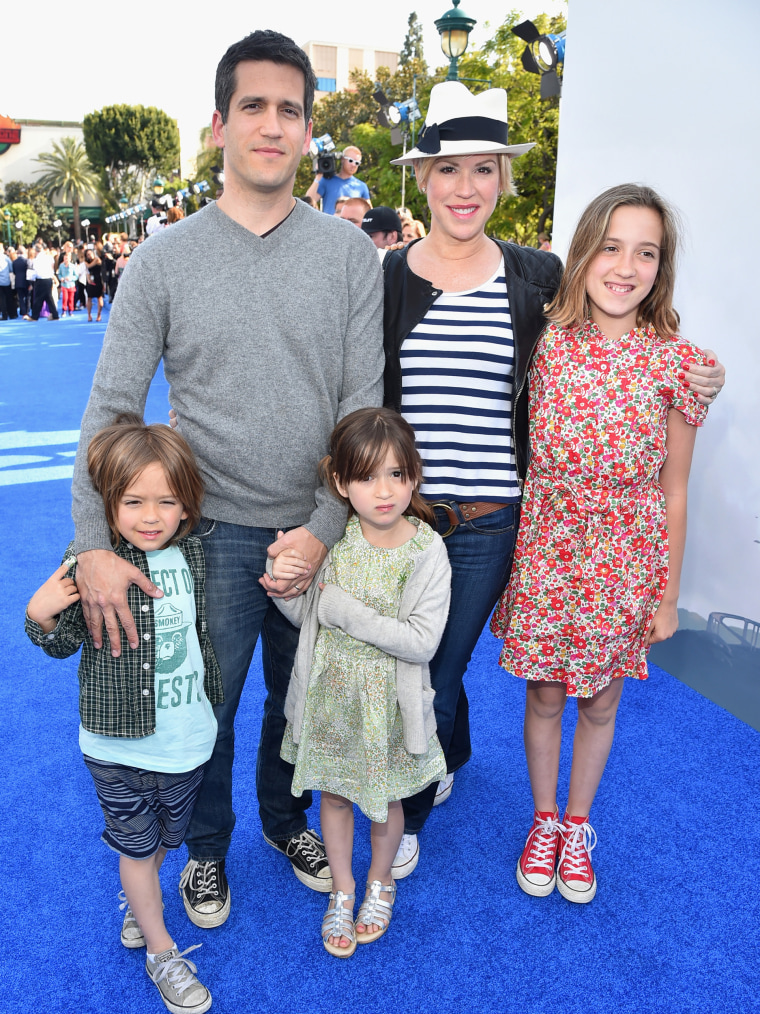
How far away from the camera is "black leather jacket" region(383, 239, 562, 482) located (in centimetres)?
197

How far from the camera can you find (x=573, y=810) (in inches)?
89.5

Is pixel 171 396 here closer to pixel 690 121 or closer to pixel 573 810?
pixel 573 810

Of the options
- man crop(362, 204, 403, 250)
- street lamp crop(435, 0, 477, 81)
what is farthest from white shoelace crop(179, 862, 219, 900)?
street lamp crop(435, 0, 477, 81)

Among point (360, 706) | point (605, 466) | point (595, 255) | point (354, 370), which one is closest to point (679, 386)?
point (605, 466)

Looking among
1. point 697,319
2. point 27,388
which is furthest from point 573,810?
point 27,388

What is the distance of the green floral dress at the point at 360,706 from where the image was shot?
1.85 metres

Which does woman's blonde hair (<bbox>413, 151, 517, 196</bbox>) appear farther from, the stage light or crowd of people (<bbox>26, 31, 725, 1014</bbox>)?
the stage light

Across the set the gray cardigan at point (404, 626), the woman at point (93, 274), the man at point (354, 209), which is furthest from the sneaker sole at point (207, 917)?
the woman at point (93, 274)

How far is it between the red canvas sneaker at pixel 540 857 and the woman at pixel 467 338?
73 centimetres

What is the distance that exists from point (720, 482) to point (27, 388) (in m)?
8.70

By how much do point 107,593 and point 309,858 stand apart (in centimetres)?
108

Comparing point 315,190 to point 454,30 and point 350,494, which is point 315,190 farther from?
point 350,494

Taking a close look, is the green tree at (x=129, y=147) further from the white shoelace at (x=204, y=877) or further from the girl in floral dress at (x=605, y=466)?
the white shoelace at (x=204, y=877)

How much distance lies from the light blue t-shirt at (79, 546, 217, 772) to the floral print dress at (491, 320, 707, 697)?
2.79 feet
